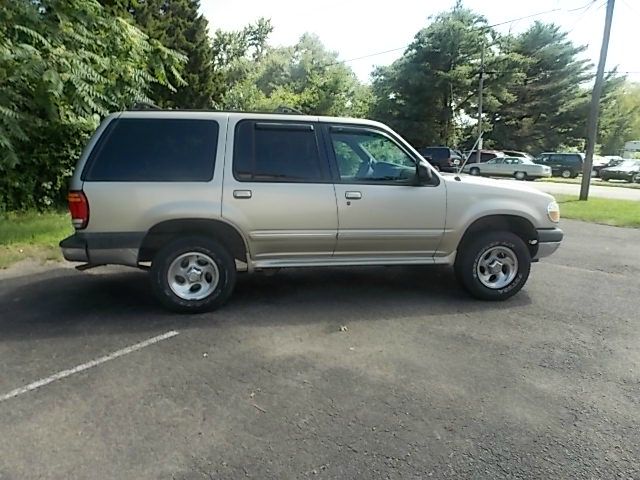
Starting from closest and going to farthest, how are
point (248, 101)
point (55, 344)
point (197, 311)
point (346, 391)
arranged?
point (346, 391) < point (55, 344) < point (197, 311) < point (248, 101)

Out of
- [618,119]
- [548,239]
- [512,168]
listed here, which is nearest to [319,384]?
[548,239]

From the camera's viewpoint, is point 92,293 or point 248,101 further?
point 248,101

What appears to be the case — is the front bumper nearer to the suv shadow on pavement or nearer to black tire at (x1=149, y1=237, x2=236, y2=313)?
the suv shadow on pavement

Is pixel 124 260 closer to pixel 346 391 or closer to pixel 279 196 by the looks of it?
pixel 279 196

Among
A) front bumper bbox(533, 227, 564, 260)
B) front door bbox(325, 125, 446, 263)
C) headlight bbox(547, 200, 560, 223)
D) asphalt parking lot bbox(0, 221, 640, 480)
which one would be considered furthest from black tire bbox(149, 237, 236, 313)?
headlight bbox(547, 200, 560, 223)

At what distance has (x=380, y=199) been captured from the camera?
15.9ft

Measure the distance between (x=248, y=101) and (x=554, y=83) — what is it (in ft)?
105

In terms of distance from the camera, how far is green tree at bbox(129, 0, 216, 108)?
19562 mm

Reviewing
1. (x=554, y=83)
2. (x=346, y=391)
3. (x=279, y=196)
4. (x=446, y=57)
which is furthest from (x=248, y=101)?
(x=554, y=83)

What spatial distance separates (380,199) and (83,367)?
309 cm

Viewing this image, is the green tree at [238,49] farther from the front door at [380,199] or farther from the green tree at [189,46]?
the front door at [380,199]

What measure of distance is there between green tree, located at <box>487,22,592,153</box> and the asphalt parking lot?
42753 mm

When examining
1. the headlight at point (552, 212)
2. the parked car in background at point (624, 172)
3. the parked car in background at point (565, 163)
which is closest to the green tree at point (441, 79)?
the parked car in background at point (565, 163)

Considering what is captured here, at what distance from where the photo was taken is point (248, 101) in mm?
26609
